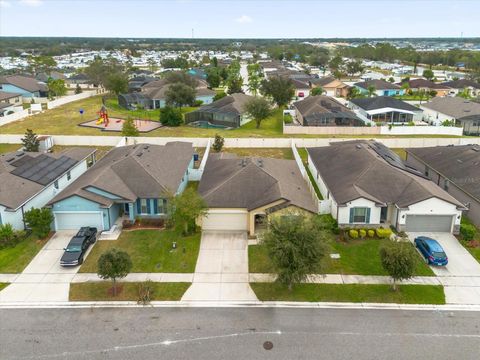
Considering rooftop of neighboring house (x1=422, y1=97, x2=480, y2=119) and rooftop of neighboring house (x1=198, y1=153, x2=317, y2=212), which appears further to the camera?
rooftop of neighboring house (x1=422, y1=97, x2=480, y2=119)

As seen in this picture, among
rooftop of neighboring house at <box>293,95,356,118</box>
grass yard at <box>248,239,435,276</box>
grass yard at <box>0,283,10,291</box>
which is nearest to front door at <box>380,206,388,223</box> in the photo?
grass yard at <box>248,239,435,276</box>

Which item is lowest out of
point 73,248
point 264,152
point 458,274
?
point 458,274

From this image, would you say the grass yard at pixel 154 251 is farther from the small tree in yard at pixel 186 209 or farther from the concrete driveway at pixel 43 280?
the small tree in yard at pixel 186 209

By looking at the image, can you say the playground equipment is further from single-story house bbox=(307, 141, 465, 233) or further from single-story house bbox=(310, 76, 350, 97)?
single-story house bbox=(310, 76, 350, 97)

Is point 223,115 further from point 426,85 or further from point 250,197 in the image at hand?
point 426,85

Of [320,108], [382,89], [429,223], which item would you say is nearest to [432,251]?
[429,223]

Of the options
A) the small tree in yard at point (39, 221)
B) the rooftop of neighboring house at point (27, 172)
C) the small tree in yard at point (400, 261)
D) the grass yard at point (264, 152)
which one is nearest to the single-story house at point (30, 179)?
the rooftop of neighboring house at point (27, 172)

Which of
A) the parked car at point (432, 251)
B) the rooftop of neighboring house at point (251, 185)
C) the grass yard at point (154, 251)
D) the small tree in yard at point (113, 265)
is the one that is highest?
the rooftop of neighboring house at point (251, 185)
